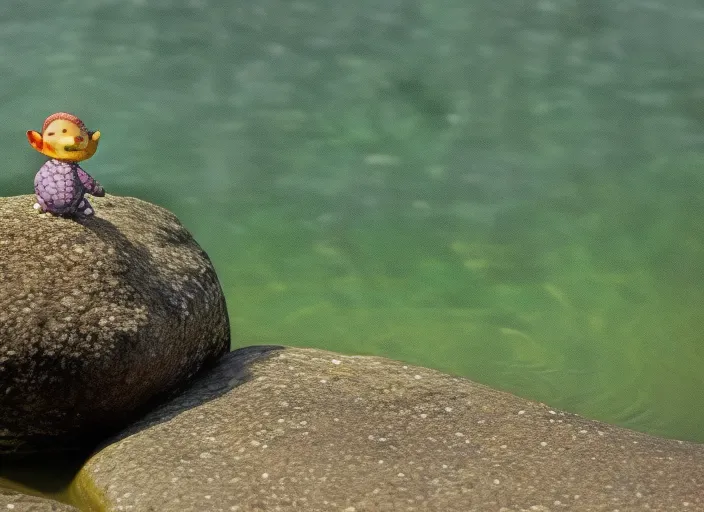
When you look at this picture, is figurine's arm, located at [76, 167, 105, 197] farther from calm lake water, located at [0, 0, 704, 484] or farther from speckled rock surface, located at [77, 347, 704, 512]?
calm lake water, located at [0, 0, 704, 484]

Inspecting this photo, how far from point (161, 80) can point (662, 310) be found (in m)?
4.81

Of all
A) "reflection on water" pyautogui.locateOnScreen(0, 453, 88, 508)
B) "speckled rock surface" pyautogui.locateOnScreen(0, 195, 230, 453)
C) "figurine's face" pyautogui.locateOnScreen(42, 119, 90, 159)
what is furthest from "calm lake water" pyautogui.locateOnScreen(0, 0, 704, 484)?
"figurine's face" pyautogui.locateOnScreen(42, 119, 90, 159)

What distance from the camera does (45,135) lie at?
507 cm

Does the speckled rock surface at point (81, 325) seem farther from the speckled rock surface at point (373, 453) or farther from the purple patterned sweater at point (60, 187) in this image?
the speckled rock surface at point (373, 453)

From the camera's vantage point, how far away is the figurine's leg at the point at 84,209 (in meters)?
5.18

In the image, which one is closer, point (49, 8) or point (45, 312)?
point (45, 312)

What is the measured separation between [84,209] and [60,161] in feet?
0.88

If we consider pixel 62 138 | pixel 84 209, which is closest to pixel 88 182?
pixel 84 209

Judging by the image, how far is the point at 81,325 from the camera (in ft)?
16.1

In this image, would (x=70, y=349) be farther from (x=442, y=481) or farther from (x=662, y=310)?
(x=662, y=310)

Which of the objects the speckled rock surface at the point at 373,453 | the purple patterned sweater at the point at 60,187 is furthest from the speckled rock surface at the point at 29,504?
the purple patterned sweater at the point at 60,187

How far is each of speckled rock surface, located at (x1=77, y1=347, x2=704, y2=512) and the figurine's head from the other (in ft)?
4.37

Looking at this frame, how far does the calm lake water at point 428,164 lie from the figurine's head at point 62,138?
2.36 meters

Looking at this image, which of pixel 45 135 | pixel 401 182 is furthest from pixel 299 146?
pixel 45 135
